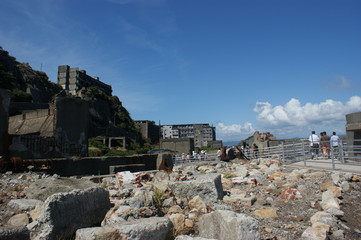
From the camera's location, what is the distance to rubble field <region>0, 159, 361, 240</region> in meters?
3.41

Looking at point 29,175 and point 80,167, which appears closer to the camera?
point 29,175

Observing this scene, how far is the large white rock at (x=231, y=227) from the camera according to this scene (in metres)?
3.40

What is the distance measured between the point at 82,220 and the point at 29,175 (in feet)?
13.8

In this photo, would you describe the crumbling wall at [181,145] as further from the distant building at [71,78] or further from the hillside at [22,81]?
the distant building at [71,78]

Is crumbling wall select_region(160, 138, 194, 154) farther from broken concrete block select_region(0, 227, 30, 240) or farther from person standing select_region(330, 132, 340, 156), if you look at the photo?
broken concrete block select_region(0, 227, 30, 240)

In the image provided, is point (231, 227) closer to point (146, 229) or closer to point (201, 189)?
point (146, 229)

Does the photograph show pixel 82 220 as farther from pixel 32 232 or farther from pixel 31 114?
Answer: pixel 31 114

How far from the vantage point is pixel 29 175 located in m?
7.21

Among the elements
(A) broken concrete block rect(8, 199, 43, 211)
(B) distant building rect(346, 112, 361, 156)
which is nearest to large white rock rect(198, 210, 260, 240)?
(A) broken concrete block rect(8, 199, 43, 211)

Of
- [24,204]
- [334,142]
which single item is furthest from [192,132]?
[24,204]

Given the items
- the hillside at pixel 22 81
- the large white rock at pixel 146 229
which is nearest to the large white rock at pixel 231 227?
the large white rock at pixel 146 229

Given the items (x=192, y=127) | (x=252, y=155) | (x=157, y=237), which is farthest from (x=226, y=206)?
(x=192, y=127)

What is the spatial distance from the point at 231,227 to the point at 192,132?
128106 millimetres

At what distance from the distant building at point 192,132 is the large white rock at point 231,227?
117 m
